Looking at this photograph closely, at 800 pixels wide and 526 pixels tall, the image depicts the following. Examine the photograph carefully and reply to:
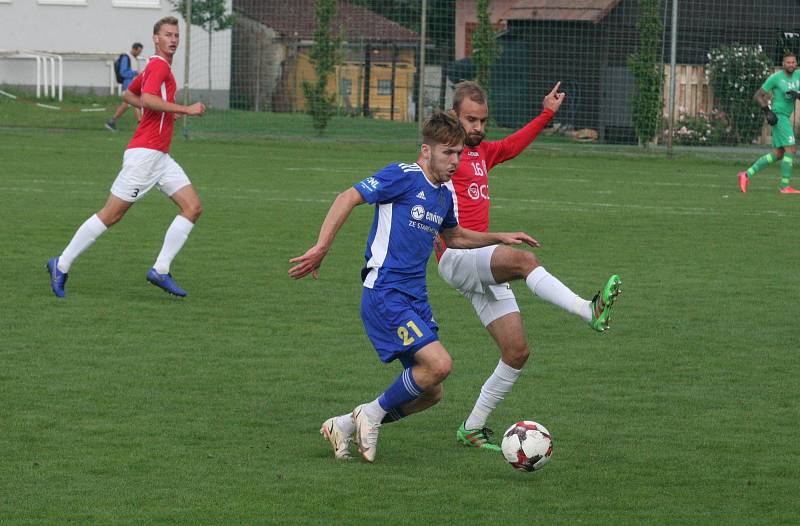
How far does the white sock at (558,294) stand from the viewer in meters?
6.42

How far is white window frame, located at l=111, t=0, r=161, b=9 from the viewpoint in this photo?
148 ft

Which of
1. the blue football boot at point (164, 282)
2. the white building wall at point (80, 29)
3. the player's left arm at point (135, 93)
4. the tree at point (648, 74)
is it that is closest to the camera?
the blue football boot at point (164, 282)

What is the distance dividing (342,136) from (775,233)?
15.7 metres

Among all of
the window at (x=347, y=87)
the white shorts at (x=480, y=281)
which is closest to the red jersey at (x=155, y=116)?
the white shorts at (x=480, y=281)

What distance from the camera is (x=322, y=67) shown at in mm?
30391

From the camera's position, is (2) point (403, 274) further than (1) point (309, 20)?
No

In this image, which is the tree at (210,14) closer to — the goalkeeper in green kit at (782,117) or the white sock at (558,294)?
the goalkeeper in green kit at (782,117)

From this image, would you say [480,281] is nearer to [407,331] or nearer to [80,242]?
[407,331]

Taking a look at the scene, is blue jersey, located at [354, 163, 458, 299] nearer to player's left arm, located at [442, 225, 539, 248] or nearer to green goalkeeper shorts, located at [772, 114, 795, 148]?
player's left arm, located at [442, 225, 539, 248]

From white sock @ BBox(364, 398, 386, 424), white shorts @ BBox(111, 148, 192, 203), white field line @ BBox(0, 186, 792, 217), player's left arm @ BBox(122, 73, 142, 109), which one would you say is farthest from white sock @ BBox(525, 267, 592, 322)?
white field line @ BBox(0, 186, 792, 217)

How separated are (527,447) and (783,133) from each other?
51.2 ft

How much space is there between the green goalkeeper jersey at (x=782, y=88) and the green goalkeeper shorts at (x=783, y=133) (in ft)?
0.41

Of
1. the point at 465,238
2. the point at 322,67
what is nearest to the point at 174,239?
the point at 465,238

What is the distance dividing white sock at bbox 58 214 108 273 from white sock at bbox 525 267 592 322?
192 inches
